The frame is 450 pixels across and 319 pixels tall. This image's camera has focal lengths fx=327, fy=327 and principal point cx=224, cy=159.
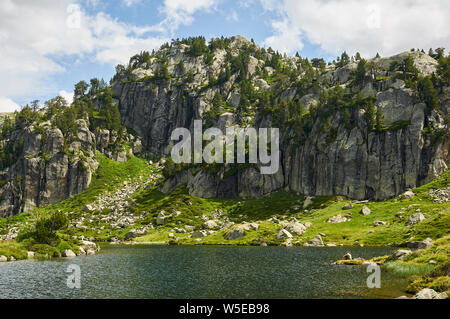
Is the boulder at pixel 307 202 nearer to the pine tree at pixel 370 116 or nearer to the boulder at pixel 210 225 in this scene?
the boulder at pixel 210 225

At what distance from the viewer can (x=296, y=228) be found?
13288 cm

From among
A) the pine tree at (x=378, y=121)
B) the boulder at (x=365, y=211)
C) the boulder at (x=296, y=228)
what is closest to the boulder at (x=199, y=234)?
the boulder at (x=296, y=228)

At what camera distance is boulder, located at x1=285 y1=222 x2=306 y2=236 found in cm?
13026

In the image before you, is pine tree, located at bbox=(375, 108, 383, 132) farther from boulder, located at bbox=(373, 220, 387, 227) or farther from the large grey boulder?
the large grey boulder

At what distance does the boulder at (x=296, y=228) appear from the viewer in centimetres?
13026

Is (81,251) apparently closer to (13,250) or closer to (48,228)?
(48,228)

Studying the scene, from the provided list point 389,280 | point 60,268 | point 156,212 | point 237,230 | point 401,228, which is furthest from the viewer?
point 156,212

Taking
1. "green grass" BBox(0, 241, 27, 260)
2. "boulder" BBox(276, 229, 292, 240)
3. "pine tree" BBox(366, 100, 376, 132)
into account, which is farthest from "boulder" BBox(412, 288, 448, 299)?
"pine tree" BBox(366, 100, 376, 132)

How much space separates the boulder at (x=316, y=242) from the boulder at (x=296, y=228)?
13520 mm

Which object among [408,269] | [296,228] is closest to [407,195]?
[296,228]

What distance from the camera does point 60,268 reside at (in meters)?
66.4
